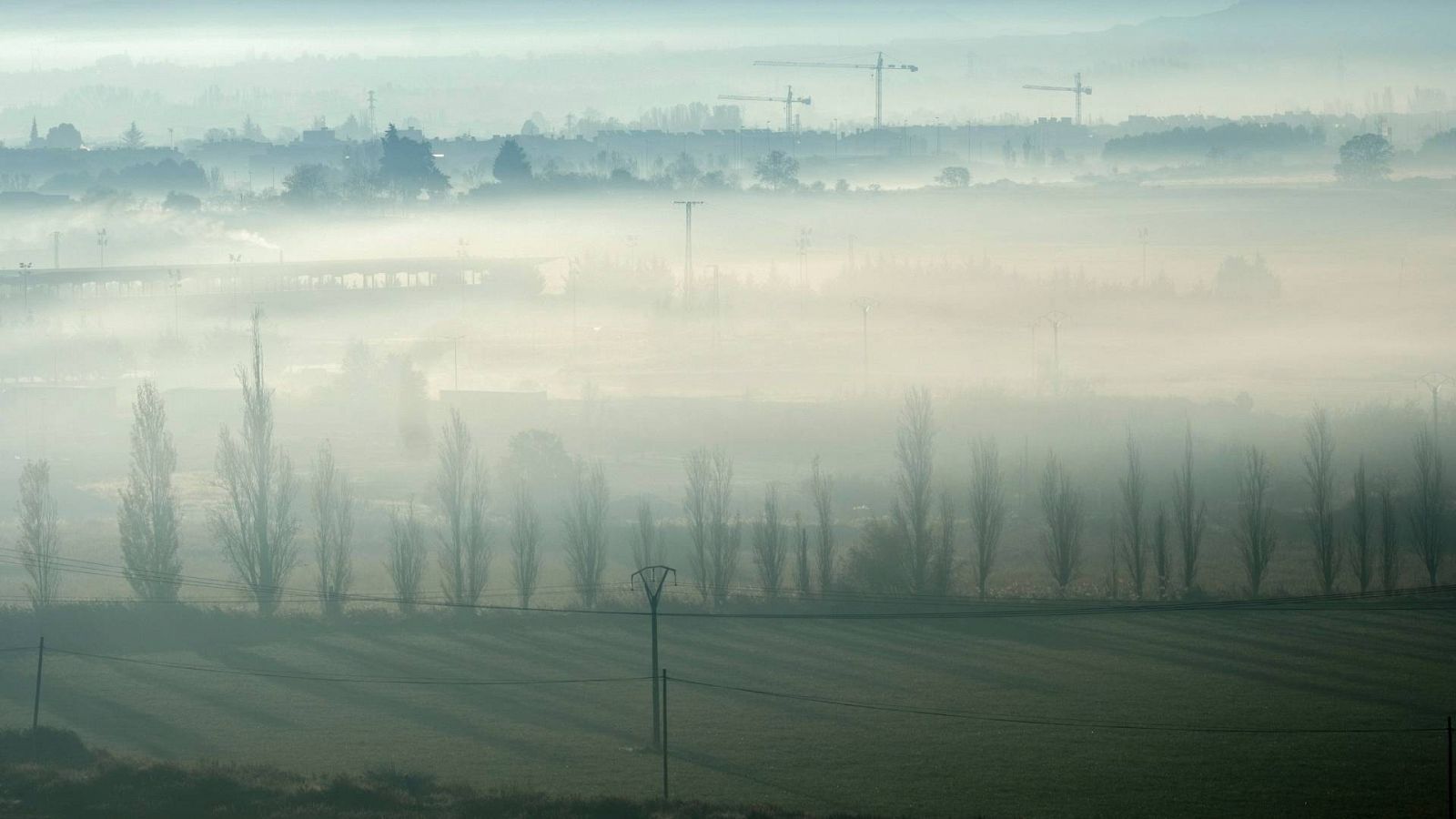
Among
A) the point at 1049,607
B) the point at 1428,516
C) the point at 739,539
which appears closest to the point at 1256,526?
the point at 1428,516

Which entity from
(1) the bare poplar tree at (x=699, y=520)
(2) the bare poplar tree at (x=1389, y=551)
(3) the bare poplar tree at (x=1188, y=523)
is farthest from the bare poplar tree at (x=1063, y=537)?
(1) the bare poplar tree at (x=699, y=520)

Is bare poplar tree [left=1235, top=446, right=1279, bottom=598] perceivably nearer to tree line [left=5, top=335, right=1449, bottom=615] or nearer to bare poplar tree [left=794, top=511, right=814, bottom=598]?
tree line [left=5, top=335, right=1449, bottom=615]

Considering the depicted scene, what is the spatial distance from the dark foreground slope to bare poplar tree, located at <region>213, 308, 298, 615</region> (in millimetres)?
9719

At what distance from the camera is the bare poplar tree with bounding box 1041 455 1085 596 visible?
3262 centimetres

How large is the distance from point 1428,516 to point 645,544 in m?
14.3

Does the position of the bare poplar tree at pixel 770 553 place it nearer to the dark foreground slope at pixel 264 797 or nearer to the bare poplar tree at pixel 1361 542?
the bare poplar tree at pixel 1361 542

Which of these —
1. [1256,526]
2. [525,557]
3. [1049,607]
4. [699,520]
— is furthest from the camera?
[699,520]

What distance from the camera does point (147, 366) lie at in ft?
206

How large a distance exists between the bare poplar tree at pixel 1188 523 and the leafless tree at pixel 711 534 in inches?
323

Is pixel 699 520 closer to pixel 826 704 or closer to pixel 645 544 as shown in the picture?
pixel 645 544

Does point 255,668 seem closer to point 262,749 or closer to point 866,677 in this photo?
point 262,749

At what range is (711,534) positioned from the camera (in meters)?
33.6

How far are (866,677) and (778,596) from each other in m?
5.14

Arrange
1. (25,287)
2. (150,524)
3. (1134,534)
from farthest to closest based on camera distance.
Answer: (25,287) < (150,524) < (1134,534)
